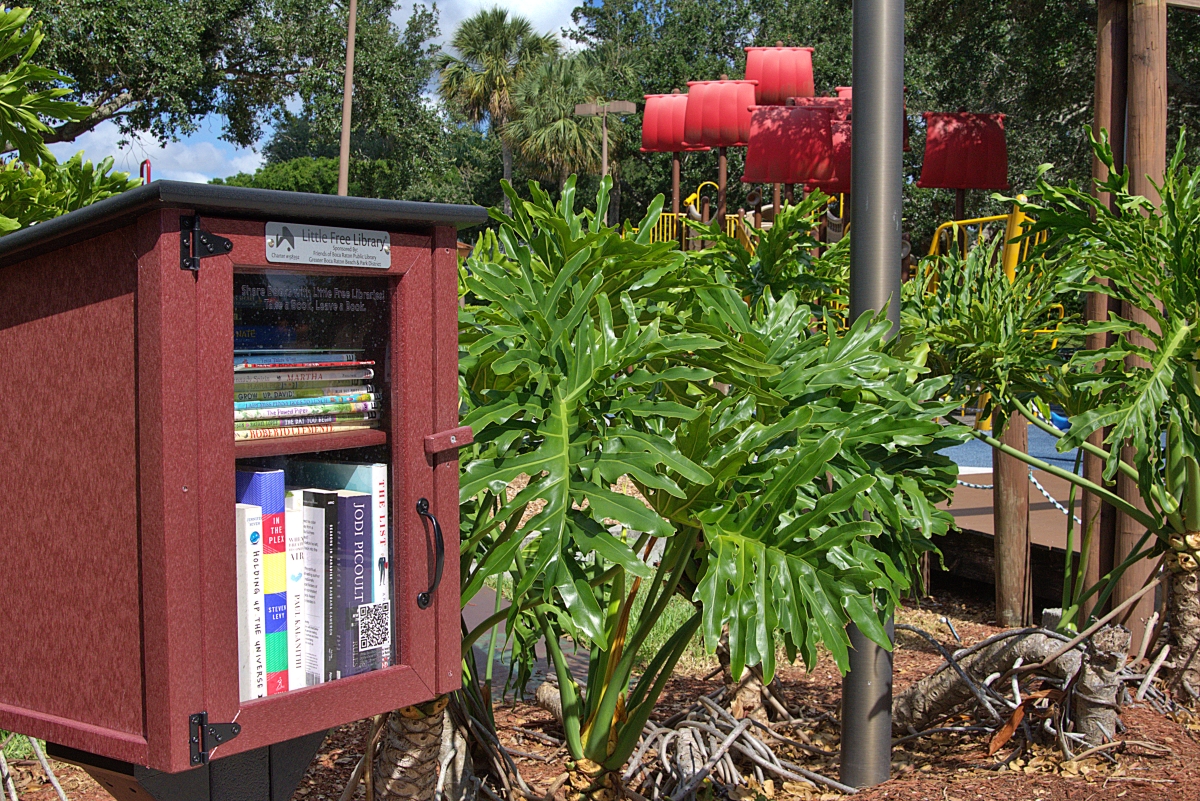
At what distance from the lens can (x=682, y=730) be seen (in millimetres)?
3451

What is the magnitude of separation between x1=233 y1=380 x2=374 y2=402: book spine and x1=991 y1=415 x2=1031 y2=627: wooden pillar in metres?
4.59

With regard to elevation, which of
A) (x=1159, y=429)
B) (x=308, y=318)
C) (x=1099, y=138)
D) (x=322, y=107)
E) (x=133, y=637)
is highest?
(x=322, y=107)

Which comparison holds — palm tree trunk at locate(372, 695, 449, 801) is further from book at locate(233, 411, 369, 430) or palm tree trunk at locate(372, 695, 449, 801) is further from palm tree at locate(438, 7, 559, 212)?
palm tree at locate(438, 7, 559, 212)

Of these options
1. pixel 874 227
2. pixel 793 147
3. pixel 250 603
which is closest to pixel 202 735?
pixel 250 603

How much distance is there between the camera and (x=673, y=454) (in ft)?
6.43

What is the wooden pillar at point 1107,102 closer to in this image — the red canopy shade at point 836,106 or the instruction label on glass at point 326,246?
the instruction label on glass at point 326,246

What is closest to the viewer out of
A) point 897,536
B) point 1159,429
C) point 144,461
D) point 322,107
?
point 144,461

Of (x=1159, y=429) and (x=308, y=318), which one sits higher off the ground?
(x=308, y=318)

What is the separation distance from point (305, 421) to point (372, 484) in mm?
158

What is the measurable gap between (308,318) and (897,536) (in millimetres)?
1517

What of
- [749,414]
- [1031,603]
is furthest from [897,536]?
[1031,603]

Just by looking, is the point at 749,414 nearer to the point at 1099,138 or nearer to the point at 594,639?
the point at 594,639

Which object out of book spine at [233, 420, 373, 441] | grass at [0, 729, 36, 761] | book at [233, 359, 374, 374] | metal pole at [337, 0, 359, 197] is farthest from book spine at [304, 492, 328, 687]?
metal pole at [337, 0, 359, 197]

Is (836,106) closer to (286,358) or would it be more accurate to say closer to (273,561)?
(286,358)
